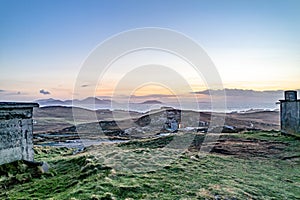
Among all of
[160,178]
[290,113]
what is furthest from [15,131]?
[290,113]

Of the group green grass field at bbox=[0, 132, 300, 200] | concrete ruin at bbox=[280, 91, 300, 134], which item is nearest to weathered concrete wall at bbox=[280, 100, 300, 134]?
concrete ruin at bbox=[280, 91, 300, 134]

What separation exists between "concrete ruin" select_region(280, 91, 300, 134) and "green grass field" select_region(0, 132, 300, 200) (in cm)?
619

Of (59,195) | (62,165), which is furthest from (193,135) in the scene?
(59,195)

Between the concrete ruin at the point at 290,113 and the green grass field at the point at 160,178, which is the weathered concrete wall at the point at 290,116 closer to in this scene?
the concrete ruin at the point at 290,113

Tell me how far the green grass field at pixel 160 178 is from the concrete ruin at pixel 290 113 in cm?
619

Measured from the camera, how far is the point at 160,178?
9266 millimetres

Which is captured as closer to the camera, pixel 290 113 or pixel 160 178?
pixel 160 178

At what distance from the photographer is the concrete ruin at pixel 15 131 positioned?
10812mm

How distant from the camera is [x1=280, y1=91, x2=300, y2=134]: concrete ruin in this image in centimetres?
1959

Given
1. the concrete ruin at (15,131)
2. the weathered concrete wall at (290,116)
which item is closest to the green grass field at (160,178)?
the concrete ruin at (15,131)

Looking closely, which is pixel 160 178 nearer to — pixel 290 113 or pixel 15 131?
pixel 15 131

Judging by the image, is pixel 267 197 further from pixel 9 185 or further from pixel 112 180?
pixel 9 185

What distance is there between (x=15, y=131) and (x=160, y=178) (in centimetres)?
622

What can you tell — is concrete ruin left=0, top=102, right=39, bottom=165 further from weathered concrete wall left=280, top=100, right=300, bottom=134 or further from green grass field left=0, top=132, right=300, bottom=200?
weathered concrete wall left=280, top=100, right=300, bottom=134
